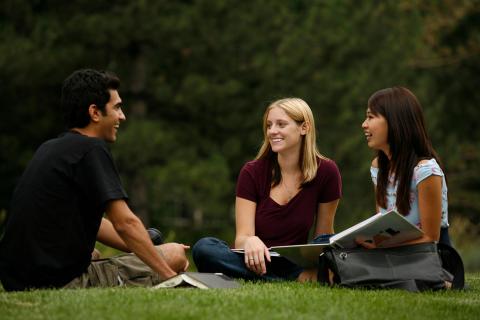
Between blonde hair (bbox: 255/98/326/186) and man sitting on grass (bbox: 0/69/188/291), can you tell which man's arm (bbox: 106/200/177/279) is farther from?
blonde hair (bbox: 255/98/326/186)

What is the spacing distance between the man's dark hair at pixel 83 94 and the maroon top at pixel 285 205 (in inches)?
56.4

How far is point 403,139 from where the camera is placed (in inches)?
258

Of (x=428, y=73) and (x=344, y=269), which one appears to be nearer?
(x=344, y=269)

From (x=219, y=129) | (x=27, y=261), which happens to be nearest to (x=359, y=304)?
(x=27, y=261)

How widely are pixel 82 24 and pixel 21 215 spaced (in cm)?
1529

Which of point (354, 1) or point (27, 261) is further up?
point (354, 1)

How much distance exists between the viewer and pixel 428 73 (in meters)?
30.4

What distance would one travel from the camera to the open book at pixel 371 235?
5887 millimetres

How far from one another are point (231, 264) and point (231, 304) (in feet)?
5.27

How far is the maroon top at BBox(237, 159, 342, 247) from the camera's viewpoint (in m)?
7.03

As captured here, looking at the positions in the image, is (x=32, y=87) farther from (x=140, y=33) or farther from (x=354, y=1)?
(x=354, y=1)

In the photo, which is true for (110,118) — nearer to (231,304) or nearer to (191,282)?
(191,282)

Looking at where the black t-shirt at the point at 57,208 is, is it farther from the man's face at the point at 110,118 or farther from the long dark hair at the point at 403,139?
the long dark hair at the point at 403,139

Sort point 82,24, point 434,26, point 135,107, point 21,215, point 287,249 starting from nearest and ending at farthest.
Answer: point 21,215
point 287,249
point 82,24
point 135,107
point 434,26
